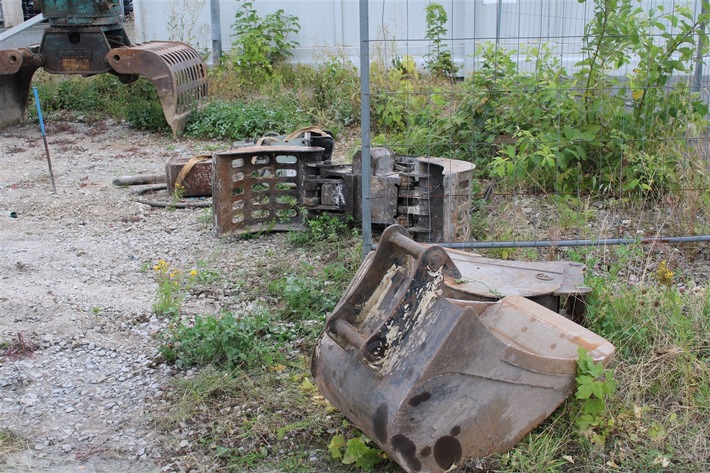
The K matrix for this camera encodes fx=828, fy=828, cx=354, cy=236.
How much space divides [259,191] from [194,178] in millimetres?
1272

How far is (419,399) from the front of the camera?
2.91 meters

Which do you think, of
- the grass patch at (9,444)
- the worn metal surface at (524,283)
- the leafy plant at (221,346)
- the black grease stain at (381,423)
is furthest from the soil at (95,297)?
the black grease stain at (381,423)

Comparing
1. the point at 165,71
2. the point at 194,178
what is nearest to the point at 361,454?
the point at 194,178

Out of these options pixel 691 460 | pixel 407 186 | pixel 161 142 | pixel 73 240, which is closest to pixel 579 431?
pixel 691 460

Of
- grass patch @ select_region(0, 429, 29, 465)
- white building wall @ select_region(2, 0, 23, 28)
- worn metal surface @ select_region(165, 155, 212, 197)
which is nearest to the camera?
grass patch @ select_region(0, 429, 29, 465)

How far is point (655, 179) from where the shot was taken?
5.83 meters

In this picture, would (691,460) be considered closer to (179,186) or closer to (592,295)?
(592,295)

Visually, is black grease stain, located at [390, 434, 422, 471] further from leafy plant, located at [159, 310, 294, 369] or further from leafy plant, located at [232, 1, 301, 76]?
leafy plant, located at [232, 1, 301, 76]

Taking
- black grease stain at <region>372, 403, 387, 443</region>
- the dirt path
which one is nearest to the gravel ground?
the dirt path

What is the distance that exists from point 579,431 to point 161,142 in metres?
7.26

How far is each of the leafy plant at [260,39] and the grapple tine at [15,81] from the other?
278cm

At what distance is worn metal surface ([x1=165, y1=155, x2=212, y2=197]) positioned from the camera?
7105 millimetres

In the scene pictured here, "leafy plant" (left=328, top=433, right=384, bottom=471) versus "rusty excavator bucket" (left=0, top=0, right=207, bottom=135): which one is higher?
"rusty excavator bucket" (left=0, top=0, right=207, bottom=135)

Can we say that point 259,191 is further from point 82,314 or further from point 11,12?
point 11,12
